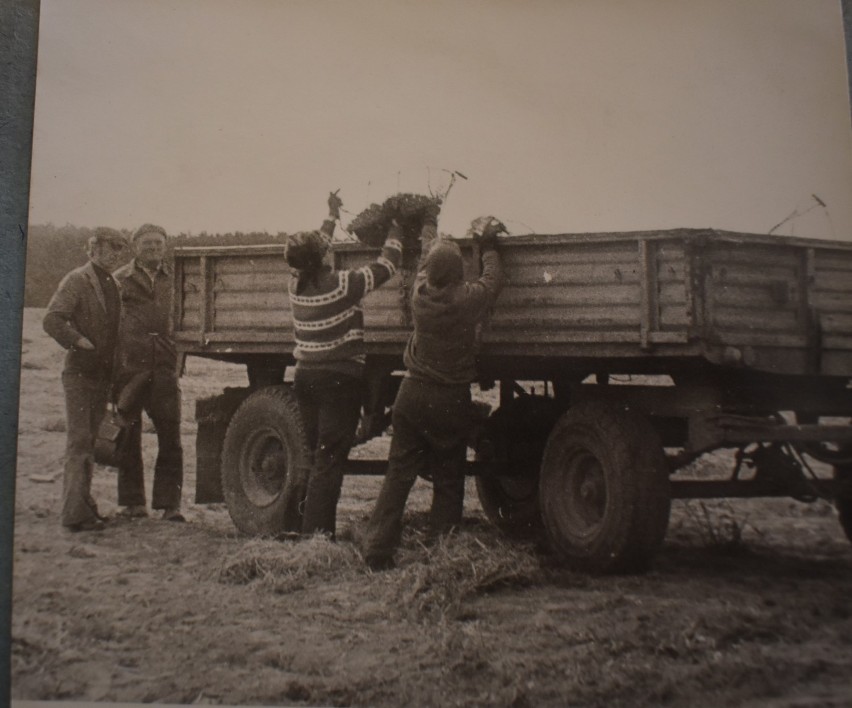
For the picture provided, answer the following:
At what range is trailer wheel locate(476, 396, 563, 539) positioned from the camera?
199 inches

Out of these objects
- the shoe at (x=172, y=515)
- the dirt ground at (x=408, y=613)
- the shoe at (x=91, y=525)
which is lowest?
the dirt ground at (x=408, y=613)

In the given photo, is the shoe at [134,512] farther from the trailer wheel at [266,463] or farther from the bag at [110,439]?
the trailer wheel at [266,463]

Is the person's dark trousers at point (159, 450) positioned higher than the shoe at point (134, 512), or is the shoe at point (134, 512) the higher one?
the person's dark trousers at point (159, 450)

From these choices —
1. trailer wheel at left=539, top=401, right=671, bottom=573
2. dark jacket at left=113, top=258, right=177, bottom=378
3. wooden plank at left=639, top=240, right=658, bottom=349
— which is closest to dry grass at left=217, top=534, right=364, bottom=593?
trailer wheel at left=539, top=401, right=671, bottom=573

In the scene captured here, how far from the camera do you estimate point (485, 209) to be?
4523 mm

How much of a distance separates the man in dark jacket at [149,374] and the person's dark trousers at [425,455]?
131 cm

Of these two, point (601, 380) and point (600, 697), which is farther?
point (601, 380)

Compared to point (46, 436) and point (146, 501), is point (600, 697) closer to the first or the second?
point (146, 501)

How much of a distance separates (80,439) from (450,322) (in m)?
2.22

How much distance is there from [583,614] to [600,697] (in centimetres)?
36

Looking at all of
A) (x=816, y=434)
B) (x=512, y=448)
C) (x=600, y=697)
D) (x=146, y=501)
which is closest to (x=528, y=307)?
(x=512, y=448)

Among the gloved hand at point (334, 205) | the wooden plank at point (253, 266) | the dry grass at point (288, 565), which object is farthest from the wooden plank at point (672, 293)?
the wooden plank at point (253, 266)

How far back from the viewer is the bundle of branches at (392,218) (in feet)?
14.8

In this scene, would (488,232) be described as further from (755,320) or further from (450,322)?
(755,320)
